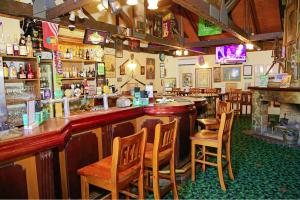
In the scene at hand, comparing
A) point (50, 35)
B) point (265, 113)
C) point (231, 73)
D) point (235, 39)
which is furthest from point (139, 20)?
point (231, 73)

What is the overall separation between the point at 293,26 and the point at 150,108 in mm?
4878

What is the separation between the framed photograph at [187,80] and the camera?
11.4 m

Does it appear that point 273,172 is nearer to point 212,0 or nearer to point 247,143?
point 247,143

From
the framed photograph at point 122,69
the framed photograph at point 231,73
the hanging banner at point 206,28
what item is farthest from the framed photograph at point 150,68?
the framed photograph at point 231,73

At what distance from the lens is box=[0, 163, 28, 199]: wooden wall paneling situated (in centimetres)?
173

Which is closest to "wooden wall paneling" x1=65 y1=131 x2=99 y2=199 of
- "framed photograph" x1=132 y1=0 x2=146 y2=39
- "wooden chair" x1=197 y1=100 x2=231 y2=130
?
"wooden chair" x1=197 y1=100 x2=231 y2=130

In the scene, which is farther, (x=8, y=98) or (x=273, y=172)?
(x=8, y=98)

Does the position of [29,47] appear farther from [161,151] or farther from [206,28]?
[206,28]

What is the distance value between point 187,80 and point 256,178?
8.39 meters

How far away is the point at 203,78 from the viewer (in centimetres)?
1094

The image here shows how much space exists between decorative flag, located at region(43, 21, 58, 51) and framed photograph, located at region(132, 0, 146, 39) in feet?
7.82

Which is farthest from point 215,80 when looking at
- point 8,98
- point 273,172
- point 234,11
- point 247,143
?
point 8,98

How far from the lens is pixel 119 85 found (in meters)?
7.90

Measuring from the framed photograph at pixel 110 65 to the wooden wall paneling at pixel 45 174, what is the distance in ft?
17.4
